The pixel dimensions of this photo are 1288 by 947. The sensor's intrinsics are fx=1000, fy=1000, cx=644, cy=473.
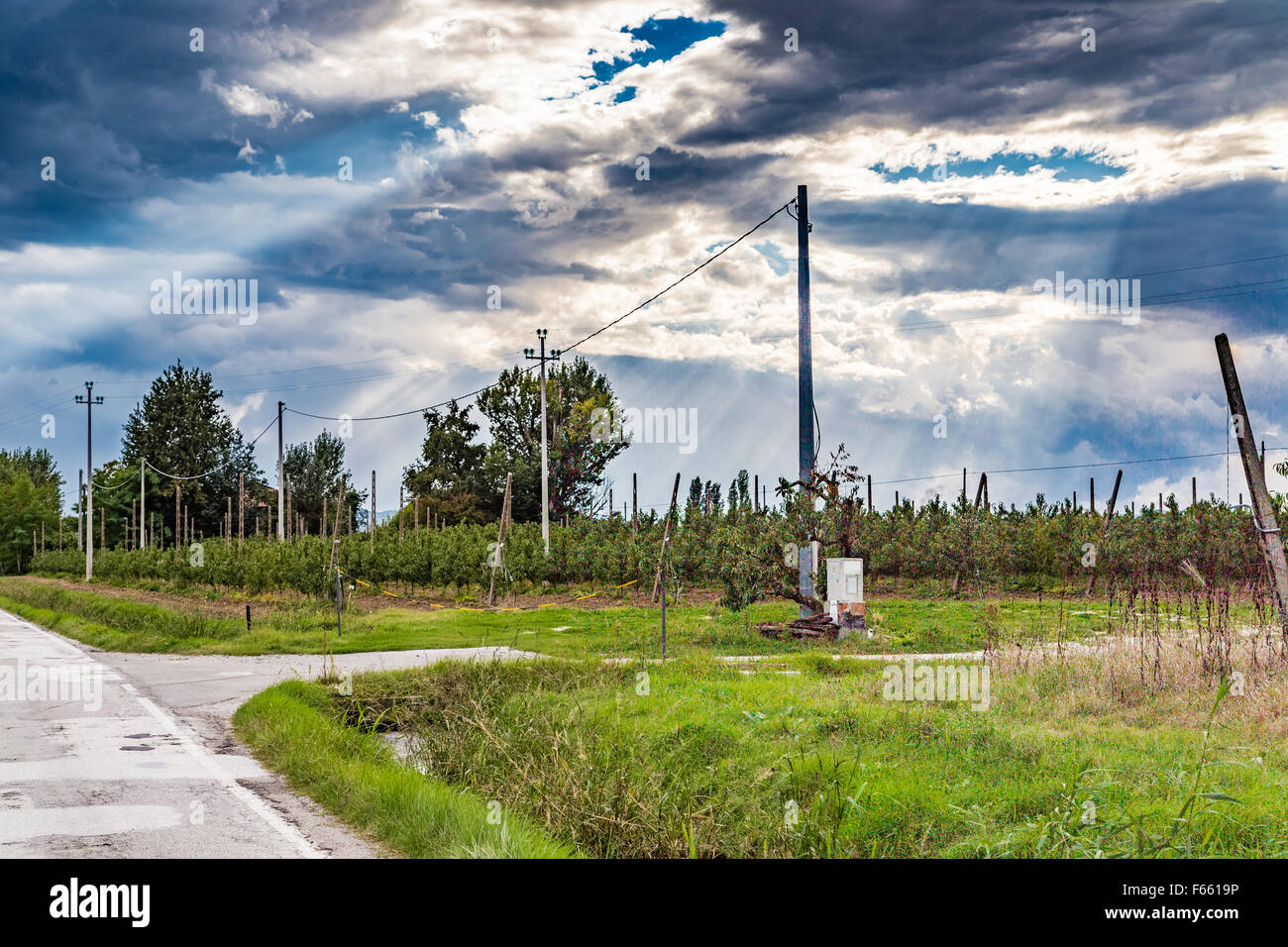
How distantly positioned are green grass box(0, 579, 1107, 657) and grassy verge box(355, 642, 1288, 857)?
429 centimetres

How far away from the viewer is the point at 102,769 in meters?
9.74

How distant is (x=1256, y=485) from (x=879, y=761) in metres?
6.21

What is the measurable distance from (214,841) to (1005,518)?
116 ft

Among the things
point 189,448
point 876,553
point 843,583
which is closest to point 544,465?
point 876,553

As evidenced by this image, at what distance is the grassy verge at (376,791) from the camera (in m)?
6.87

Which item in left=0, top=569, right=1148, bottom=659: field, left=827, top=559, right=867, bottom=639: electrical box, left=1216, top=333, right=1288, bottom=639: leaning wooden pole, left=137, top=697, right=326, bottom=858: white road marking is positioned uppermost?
left=1216, top=333, right=1288, bottom=639: leaning wooden pole

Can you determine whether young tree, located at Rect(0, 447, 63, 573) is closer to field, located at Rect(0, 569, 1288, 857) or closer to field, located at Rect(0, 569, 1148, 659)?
field, located at Rect(0, 569, 1148, 659)

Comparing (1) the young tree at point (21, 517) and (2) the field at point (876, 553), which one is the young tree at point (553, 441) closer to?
(2) the field at point (876, 553)

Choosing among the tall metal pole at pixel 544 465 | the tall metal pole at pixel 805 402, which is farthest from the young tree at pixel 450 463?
the tall metal pole at pixel 805 402

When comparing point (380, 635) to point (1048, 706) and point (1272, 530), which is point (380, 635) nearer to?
point (1048, 706)

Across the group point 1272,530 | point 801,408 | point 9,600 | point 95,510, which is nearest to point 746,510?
point 801,408

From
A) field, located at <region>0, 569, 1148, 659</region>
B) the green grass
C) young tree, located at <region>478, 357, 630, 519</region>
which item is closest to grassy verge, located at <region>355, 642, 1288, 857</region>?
field, located at <region>0, 569, 1148, 659</region>

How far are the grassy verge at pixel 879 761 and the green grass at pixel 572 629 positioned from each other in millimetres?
4295

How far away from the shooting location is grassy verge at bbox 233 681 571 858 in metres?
6.87
